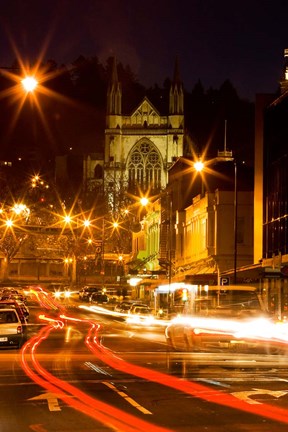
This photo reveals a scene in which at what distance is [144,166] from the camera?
14875cm

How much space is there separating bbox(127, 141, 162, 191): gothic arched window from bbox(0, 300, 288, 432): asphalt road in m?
119

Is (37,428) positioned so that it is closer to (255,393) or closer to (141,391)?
(141,391)

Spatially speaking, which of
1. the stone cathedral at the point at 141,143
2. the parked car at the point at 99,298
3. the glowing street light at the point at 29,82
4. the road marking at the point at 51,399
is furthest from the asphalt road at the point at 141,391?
the stone cathedral at the point at 141,143

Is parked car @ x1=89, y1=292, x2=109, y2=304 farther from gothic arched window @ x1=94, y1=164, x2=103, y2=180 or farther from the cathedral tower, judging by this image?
gothic arched window @ x1=94, y1=164, x2=103, y2=180

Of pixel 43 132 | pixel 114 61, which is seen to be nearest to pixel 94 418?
pixel 114 61

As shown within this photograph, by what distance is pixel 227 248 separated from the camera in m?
57.2

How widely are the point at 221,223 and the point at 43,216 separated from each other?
183 ft

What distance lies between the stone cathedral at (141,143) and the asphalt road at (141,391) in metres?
120

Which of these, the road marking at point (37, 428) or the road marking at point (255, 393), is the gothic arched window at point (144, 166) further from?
the road marking at point (37, 428)

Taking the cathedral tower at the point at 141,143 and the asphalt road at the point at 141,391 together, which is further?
the cathedral tower at the point at 141,143

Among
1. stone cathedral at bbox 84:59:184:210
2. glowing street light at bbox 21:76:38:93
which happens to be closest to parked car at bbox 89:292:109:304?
glowing street light at bbox 21:76:38:93

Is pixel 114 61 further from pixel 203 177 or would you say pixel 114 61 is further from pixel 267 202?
pixel 267 202

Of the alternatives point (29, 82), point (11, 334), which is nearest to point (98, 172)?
point (11, 334)

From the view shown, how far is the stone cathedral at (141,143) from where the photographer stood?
147375 mm
